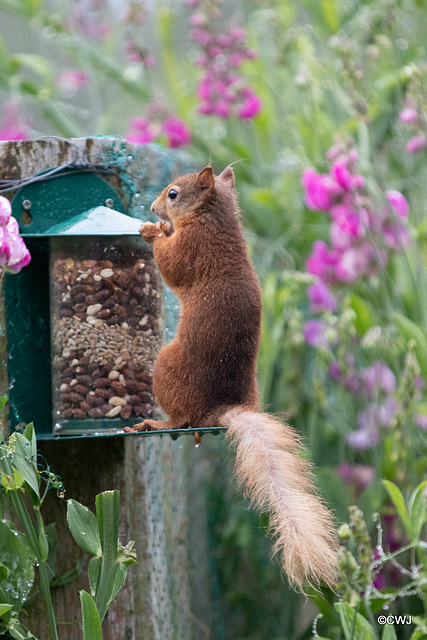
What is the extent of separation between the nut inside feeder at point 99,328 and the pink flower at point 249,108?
1469 mm

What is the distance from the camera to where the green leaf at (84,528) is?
109 centimetres

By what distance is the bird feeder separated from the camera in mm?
1348

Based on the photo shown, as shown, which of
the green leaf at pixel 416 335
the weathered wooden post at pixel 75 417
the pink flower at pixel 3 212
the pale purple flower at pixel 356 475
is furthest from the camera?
the pale purple flower at pixel 356 475

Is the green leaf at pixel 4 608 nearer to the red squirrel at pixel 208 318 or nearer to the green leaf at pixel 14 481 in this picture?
the green leaf at pixel 14 481

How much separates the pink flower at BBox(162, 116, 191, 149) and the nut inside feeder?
4.63 ft

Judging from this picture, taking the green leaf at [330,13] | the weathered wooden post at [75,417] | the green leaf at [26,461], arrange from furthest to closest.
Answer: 1. the green leaf at [330,13]
2. the weathered wooden post at [75,417]
3. the green leaf at [26,461]

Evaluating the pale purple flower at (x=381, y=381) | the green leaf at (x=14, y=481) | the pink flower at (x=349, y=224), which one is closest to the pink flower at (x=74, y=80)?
the pink flower at (x=349, y=224)

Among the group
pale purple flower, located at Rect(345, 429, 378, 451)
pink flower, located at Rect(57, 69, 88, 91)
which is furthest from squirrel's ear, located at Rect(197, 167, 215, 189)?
pink flower, located at Rect(57, 69, 88, 91)

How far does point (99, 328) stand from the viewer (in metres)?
1.35

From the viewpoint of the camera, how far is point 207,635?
2.29 m

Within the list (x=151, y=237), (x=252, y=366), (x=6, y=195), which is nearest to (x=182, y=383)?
(x=252, y=366)

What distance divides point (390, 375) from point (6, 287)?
1318 millimetres

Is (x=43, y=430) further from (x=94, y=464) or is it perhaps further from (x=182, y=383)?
(x=182, y=383)

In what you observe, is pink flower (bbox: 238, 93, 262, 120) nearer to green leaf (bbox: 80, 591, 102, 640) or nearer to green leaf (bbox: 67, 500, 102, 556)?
green leaf (bbox: 67, 500, 102, 556)
